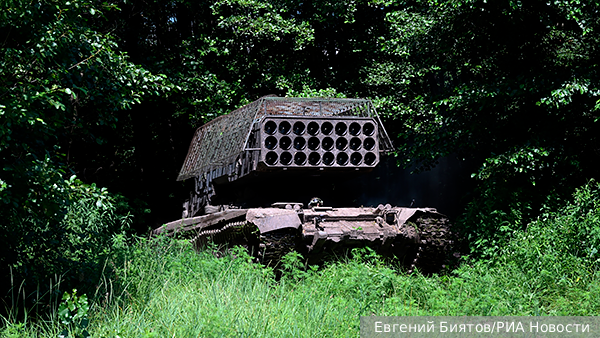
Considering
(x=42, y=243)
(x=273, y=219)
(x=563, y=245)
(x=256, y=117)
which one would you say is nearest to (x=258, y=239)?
(x=273, y=219)

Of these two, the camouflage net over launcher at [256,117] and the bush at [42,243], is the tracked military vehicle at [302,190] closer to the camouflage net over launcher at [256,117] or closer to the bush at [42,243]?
the camouflage net over launcher at [256,117]

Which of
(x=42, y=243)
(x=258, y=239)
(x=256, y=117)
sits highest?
(x=256, y=117)

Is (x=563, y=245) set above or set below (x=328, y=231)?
below

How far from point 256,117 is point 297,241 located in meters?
2.21

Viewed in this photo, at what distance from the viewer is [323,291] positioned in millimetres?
7191

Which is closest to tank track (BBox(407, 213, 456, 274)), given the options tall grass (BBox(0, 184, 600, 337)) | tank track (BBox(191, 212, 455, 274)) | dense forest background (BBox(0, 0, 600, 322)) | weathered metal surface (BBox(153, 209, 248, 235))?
tank track (BBox(191, 212, 455, 274))

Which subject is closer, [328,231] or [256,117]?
[328,231]

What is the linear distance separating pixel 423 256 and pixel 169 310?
A: 4896 mm

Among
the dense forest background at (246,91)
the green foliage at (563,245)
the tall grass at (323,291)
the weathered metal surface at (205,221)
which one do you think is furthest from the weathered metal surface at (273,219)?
the green foliage at (563,245)

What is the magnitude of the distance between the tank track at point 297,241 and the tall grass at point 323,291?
0.98 ft

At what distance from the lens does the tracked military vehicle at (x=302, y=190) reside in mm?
8820

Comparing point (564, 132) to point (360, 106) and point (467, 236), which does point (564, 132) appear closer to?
point (467, 236)

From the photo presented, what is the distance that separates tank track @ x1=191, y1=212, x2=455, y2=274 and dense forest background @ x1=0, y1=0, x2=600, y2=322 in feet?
3.92

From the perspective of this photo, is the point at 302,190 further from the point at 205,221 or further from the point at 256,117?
the point at 205,221
